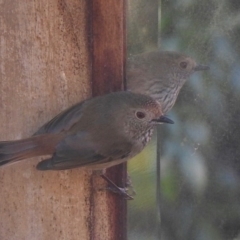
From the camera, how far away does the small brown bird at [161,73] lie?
3465 millimetres

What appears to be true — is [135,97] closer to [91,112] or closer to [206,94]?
[91,112]

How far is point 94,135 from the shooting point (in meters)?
3.02

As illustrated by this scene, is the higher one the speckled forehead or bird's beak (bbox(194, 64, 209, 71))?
bird's beak (bbox(194, 64, 209, 71))

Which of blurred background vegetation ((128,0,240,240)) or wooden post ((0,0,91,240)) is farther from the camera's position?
blurred background vegetation ((128,0,240,240))

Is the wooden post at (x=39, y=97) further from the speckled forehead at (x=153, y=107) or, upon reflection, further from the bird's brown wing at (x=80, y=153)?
the speckled forehead at (x=153, y=107)

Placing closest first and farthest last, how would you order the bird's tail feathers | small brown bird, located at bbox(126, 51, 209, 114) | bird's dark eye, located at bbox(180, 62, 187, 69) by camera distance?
the bird's tail feathers → small brown bird, located at bbox(126, 51, 209, 114) → bird's dark eye, located at bbox(180, 62, 187, 69)

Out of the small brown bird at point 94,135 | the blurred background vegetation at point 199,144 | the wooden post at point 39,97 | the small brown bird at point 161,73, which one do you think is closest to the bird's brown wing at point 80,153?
the small brown bird at point 94,135

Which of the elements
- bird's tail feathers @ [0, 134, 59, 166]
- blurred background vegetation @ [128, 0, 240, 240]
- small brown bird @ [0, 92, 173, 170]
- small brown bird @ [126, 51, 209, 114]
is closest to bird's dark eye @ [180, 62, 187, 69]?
small brown bird @ [126, 51, 209, 114]

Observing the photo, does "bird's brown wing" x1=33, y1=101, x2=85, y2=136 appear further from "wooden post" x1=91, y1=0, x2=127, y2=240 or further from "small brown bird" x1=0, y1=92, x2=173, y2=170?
"wooden post" x1=91, y1=0, x2=127, y2=240

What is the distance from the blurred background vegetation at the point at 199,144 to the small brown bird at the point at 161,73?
9 centimetres

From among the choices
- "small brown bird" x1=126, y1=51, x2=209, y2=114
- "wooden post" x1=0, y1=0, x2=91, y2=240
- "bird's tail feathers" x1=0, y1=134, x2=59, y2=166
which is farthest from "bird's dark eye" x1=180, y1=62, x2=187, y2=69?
"bird's tail feathers" x1=0, y1=134, x2=59, y2=166

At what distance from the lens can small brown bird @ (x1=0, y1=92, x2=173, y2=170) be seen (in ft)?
9.43

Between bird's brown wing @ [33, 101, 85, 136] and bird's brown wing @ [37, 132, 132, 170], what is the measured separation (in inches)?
1.7

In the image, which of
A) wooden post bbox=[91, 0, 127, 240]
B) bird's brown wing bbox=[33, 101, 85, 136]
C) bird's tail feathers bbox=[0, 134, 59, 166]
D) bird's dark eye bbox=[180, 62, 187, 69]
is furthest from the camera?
bird's dark eye bbox=[180, 62, 187, 69]
